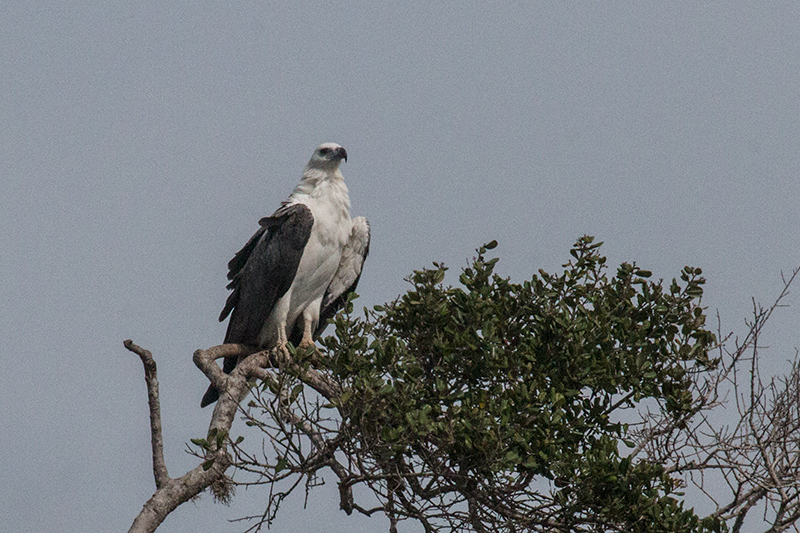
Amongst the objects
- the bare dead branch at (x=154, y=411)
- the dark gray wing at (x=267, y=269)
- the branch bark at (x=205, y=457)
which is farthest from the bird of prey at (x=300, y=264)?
the bare dead branch at (x=154, y=411)

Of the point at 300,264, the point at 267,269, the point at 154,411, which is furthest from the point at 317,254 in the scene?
the point at 154,411

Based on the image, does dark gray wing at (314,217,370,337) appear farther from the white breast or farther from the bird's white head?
the bird's white head

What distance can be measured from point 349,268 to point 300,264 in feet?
2.27

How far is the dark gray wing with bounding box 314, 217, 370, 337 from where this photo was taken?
964cm

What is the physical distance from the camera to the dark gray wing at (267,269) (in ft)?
29.6

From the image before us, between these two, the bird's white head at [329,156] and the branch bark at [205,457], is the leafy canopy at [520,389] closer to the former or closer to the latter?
the branch bark at [205,457]

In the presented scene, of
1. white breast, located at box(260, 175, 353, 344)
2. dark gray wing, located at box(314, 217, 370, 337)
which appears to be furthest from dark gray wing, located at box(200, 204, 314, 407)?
dark gray wing, located at box(314, 217, 370, 337)

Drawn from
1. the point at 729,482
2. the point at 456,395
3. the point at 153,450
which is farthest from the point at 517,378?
the point at 153,450

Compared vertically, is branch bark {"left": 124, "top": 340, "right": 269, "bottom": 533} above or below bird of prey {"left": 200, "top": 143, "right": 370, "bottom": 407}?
below

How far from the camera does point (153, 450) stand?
6934mm

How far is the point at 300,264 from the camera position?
9156 millimetres

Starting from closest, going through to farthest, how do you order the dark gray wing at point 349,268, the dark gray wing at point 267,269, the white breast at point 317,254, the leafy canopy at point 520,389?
the leafy canopy at point 520,389
the dark gray wing at point 267,269
the white breast at point 317,254
the dark gray wing at point 349,268

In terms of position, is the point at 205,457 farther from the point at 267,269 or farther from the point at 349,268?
the point at 349,268

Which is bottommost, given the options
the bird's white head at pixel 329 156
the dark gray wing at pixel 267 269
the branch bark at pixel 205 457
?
the branch bark at pixel 205 457
